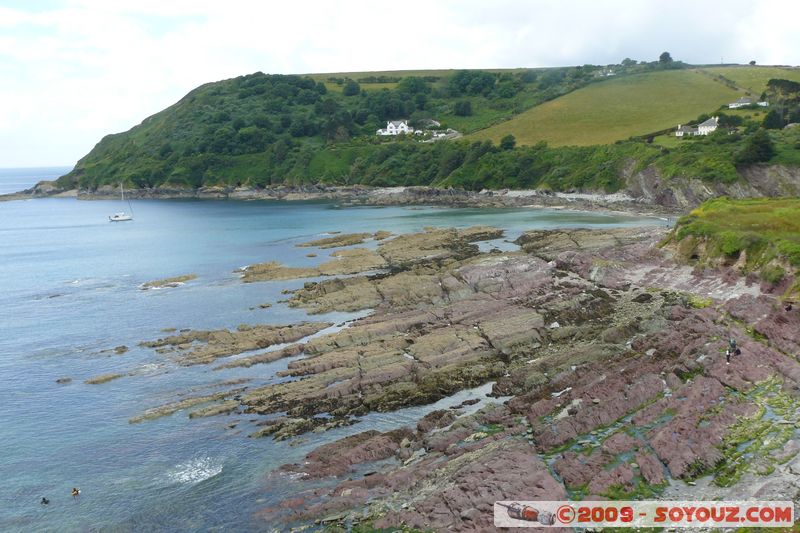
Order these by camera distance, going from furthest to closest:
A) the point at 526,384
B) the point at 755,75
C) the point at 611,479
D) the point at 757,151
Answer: the point at 755,75 → the point at 757,151 → the point at 526,384 → the point at 611,479

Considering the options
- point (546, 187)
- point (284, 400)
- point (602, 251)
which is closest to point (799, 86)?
point (546, 187)

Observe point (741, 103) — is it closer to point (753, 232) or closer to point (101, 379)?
point (753, 232)

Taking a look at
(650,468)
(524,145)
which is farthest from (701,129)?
(650,468)

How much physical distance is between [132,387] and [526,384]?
85.0 feet

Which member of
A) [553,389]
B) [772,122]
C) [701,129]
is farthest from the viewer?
[701,129]

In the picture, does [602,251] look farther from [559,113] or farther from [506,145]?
[559,113]

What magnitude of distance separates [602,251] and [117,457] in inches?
1978

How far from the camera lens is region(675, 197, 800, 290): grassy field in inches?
1767

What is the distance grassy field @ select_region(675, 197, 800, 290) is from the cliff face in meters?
34.0

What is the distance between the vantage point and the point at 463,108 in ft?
641

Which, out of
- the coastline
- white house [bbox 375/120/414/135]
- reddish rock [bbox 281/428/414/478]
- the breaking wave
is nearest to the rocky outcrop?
the breaking wave

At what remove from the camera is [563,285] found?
53.3 metres

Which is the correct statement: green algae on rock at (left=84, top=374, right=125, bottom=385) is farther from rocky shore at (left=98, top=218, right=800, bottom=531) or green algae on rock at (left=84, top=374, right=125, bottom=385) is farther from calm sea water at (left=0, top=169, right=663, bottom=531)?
rocky shore at (left=98, top=218, right=800, bottom=531)

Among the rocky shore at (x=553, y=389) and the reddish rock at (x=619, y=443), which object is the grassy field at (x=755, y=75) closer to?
the rocky shore at (x=553, y=389)
